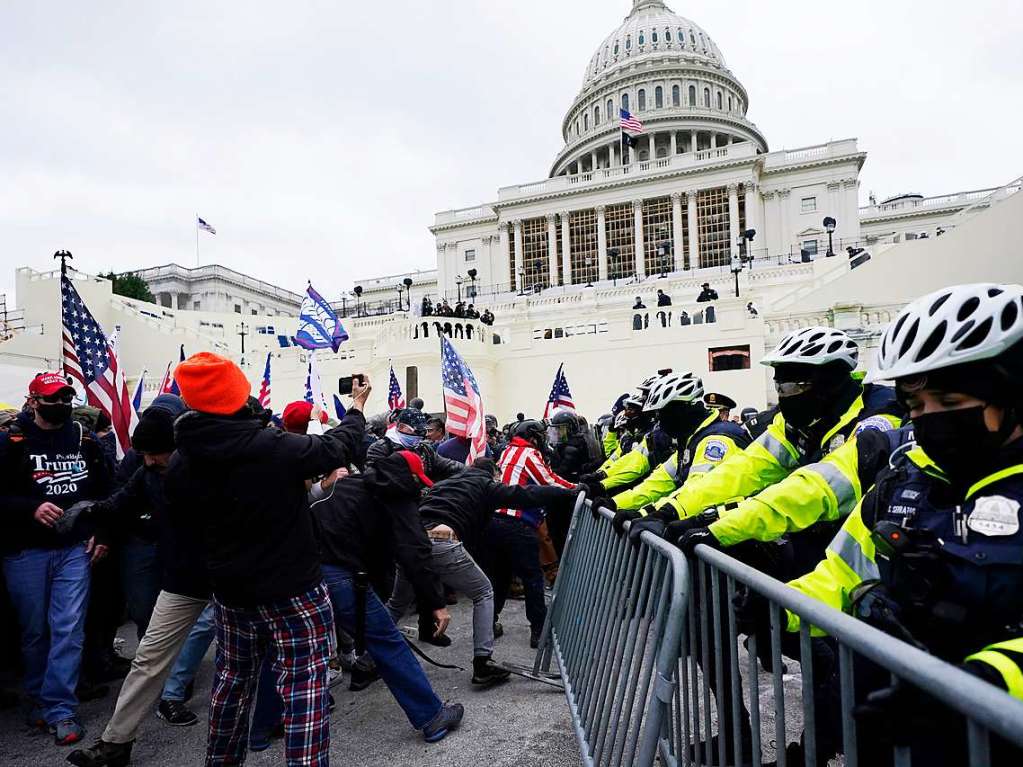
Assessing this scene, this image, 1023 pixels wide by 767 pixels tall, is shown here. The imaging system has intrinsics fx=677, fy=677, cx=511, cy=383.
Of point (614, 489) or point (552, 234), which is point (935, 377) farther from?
point (552, 234)

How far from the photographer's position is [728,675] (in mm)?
2799

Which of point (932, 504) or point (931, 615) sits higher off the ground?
point (932, 504)

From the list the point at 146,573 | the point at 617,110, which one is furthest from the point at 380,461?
the point at 617,110

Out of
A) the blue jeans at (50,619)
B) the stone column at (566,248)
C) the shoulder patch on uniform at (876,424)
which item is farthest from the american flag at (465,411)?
the stone column at (566,248)

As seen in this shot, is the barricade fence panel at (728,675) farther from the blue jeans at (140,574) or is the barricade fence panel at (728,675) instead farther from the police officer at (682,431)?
the blue jeans at (140,574)

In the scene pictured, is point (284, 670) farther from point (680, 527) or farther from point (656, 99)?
point (656, 99)

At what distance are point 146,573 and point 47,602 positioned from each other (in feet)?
2.39

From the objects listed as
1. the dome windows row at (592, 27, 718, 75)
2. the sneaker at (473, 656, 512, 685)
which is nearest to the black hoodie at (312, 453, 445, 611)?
the sneaker at (473, 656, 512, 685)

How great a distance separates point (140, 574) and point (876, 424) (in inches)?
189

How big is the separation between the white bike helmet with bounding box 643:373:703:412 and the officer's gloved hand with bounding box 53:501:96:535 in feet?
11.9

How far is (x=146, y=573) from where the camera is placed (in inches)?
192

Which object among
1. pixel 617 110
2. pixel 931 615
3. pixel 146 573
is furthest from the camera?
pixel 617 110

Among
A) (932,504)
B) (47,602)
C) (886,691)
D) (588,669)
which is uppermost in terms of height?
(932,504)

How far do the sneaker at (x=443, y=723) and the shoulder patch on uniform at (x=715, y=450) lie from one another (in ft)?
6.96
